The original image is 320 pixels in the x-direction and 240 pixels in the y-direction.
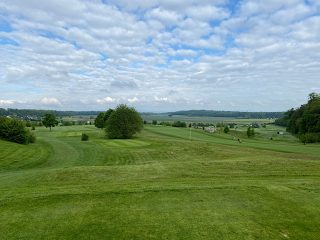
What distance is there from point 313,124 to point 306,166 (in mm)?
63034

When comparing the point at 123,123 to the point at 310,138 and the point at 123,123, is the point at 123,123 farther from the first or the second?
the point at 310,138

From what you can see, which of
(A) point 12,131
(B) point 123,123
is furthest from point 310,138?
(A) point 12,131

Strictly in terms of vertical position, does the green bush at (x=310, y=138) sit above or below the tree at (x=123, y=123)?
below

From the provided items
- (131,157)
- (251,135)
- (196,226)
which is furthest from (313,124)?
(196,226)

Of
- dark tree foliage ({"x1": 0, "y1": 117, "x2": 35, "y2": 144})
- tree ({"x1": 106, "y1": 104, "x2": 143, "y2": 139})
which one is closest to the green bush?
tree ({"x1": 106, "y1": 104, "x2": 143, "y2": 139})

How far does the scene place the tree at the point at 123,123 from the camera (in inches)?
3204

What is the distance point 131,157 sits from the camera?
151ft

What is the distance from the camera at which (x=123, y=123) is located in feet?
267

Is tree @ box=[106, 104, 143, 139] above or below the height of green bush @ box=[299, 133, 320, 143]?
above

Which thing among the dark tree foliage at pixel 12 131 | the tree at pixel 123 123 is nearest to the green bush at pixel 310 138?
the tree at pixel 123 123

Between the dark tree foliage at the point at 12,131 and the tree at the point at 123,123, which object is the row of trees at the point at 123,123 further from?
the dark tree foliage at the point at 12,131

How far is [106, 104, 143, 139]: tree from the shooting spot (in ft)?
267

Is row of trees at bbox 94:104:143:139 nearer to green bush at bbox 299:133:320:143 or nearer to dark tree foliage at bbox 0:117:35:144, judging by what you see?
dark tree foliage at bbox 0:117:35:144

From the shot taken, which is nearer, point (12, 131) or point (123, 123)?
point (12, 131)
